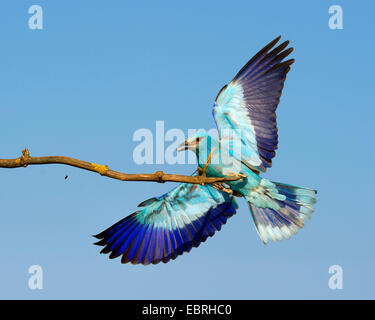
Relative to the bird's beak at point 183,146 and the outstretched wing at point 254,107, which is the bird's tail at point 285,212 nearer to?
the outstretched wing at point 254,107

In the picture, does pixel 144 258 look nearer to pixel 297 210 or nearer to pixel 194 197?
pixel 194 197

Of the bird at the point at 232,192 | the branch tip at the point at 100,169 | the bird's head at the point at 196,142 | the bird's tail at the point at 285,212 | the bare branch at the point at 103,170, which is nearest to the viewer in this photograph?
the bare branch at the point at 103,170

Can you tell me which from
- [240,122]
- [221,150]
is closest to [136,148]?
[221,150]

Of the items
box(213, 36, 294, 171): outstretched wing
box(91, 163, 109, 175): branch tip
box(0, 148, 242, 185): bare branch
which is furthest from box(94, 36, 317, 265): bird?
box(91, 163, 109, 175): branch tip

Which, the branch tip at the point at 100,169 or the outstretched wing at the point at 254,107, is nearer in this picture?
the branch tip at the point at 100,169

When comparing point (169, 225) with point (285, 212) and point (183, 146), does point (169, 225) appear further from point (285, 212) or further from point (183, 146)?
point (285, 212)

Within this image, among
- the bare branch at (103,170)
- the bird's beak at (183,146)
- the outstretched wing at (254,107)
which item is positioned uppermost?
the outstretched wing at (254,107)

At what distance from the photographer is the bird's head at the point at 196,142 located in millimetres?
7363

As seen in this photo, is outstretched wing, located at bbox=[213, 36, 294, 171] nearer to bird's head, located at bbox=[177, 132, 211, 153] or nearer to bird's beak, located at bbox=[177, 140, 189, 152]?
bird's head, located at bbox=[177, 132, 211, 153]

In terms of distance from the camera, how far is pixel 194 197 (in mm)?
8445

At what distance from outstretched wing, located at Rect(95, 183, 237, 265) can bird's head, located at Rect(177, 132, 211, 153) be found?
3.32 ft

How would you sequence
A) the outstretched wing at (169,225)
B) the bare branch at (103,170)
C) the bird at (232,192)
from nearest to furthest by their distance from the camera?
the bare branch at (103,170)
the bird at (232,192)
the outstretched wing at (169,225)

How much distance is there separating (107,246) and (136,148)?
7.72 feet

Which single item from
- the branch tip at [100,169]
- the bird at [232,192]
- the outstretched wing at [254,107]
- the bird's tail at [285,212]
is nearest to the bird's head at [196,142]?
the bird at [232,192]
